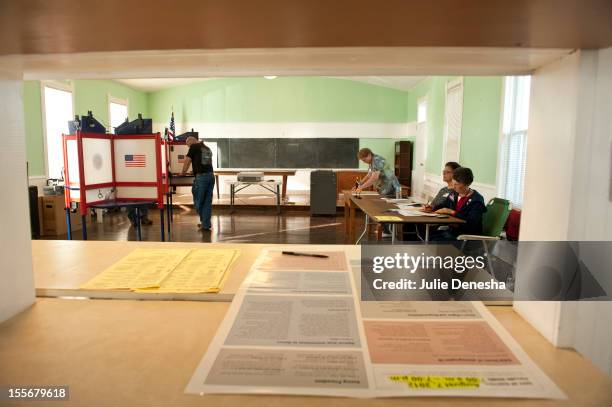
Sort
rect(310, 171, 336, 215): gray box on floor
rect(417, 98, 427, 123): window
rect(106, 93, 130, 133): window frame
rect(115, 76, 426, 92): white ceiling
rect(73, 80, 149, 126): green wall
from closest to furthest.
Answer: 1. rect(73, 80, 149, 126): green wall
2. rect(310, 171, 336, 215): gray box on floor
3. rect(417, 98, 427, 123): window
4. rect(106, 93, 130, 133): window frame
5. rect(115, 76, 426, 92): white ceiling

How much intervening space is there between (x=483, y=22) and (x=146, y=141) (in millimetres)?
4119

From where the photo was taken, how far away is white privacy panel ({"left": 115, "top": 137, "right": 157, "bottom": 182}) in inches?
159

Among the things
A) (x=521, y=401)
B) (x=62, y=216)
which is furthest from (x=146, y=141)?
(x=521, y=401)

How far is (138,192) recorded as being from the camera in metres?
4.16

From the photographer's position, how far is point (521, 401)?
499 mm

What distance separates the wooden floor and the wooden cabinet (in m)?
2.16

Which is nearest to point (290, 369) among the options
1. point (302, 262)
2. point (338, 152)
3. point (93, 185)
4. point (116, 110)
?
point (302, 262)

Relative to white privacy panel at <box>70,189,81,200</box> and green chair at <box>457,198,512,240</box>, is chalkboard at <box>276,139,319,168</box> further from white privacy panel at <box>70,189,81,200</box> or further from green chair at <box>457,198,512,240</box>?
green chair at <box>457,198,512,240</box>

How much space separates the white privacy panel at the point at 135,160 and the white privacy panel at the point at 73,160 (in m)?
0.44

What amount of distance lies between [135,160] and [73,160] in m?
0.59

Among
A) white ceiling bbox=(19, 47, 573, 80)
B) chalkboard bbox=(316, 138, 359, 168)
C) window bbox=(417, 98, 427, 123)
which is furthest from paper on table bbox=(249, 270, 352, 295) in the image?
chalkboard bbox=(316, 138, 359, 168)

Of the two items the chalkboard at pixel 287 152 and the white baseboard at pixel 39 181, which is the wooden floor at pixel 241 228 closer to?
the white baseboard at pixel 39 181

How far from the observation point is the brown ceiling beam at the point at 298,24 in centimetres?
45

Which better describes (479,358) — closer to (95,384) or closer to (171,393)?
(171,393)
